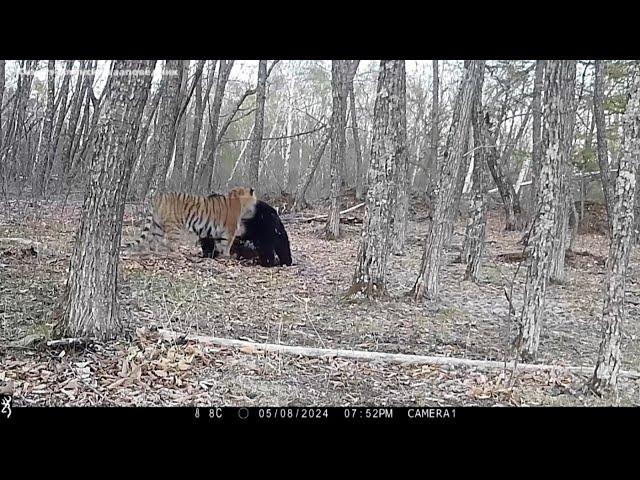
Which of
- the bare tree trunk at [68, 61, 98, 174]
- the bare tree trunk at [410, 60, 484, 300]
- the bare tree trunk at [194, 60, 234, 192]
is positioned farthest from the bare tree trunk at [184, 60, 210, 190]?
the bare tree trunk at [410, 60, 484, 300]

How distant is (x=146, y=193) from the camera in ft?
6.64

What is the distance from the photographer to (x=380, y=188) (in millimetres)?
2559

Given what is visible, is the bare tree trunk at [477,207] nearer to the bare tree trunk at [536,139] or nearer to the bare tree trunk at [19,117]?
the bare tree trunk at [536,139]

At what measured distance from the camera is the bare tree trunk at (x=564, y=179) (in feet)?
6.71

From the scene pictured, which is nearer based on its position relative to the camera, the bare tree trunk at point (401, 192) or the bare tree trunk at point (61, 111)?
the bare tree trunk at point (61, 111)

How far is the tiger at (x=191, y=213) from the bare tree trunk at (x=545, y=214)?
1.02 metres

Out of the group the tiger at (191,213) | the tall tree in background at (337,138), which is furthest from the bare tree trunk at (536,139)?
the tiger at (191,213)

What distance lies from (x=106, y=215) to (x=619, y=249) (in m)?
1.69

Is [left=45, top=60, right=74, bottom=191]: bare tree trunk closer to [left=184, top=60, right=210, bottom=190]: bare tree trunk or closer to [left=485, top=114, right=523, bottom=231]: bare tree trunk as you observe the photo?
[left=184, top=60, right=210, bottom=190]: bare tree trunk

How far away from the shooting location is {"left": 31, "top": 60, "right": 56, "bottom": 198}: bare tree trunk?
1953mm
